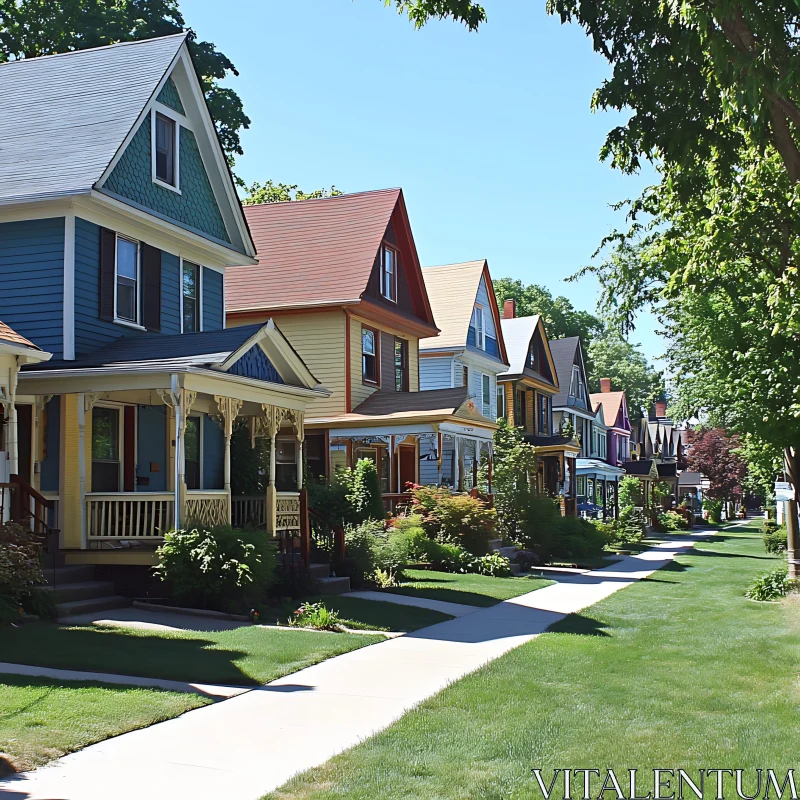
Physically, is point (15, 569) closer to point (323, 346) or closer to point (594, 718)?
point (594, 718)

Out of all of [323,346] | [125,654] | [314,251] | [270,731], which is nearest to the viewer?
[270,731]

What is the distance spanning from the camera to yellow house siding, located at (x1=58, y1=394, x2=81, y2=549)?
1698cm

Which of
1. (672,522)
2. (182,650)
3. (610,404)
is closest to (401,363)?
(182,650)

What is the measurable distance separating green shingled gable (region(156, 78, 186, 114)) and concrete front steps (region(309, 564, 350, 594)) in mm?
9808

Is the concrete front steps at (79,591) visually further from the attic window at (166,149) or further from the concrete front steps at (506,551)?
the concrete front steps at (506,551)

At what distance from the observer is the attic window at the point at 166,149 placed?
2039cm

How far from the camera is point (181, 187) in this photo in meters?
21.1

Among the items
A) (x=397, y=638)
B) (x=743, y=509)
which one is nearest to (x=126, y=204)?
(x=397, y=638)

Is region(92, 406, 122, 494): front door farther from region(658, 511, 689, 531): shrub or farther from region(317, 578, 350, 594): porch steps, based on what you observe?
region(658, 511, 689, 531): shrub

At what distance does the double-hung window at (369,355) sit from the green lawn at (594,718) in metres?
16.5

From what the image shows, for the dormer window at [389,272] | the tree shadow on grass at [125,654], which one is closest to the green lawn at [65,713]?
the tree shadow on grass at [125,654]

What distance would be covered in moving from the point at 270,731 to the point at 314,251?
2377cm

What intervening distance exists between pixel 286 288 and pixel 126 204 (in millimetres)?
11117

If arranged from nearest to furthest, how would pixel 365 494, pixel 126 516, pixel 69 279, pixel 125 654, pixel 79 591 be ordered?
pixel 125 654 < pixel 79 591 < pixel 126 516 < pixel 69 279 < pixel 365 494
